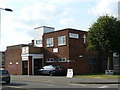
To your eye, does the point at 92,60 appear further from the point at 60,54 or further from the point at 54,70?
the point at 54,70

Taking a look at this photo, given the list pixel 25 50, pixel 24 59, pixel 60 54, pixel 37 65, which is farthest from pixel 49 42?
pixel 24 59

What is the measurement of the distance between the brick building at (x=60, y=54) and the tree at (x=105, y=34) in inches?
284

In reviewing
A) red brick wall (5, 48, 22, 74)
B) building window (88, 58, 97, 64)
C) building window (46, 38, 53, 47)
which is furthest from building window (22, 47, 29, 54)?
building window (88, 58, 97, 64)

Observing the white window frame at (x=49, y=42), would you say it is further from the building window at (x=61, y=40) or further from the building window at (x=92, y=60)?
the building window at (x=92, y=60)

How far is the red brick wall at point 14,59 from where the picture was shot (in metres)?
41.0

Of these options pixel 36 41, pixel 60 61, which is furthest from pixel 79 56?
pixel 36 41

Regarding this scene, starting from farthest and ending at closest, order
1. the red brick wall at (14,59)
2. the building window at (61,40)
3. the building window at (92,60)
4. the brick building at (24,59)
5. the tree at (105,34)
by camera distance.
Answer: the red brick wall at (14,59) < the building window at (92,60) < the brick building at (24,59) < the building window at (61,40) < the tree at (105,34)

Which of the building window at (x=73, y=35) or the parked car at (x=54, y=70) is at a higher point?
the building window at (x=73, y=35)

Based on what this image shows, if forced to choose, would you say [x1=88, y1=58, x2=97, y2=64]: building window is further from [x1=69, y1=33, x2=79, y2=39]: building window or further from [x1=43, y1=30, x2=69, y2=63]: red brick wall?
[x1=43, y1=30, x2=69, y2=63]: red brick wall

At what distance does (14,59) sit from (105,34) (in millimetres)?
20488

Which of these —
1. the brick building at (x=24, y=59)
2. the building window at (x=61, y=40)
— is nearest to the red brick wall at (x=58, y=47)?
the building window at (x=61, y=40)

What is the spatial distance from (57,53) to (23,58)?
249 inches

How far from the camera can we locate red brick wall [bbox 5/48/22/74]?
41.0 meters

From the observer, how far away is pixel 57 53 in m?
37.8
